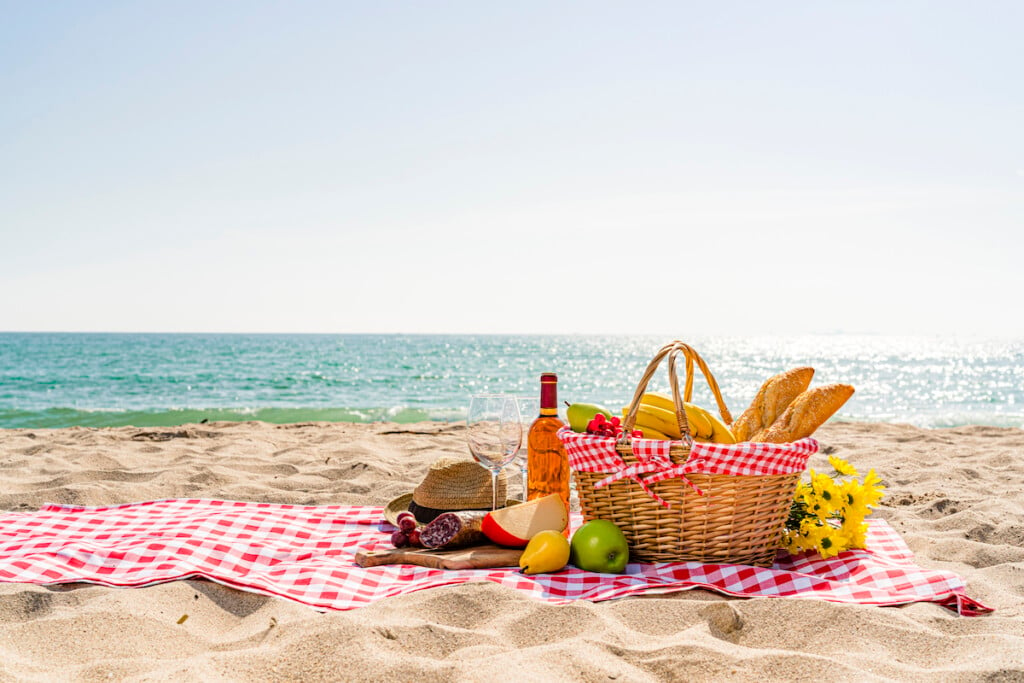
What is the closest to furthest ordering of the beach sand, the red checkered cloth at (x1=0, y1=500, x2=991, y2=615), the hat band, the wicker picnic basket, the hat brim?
1. the beach sand
2. the red checkered cloth at (x1=0, y1=500, x2=991, y2=615)
3. the wicker picnic basket
4. the hat band
5. the hat brim

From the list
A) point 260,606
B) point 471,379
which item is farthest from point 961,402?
point 260,606

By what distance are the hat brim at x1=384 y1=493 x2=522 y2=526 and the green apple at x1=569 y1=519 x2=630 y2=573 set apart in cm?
57

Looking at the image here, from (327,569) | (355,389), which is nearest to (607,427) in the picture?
(327,569)

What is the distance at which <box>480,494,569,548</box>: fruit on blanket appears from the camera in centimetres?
286

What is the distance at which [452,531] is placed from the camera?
9.53ft

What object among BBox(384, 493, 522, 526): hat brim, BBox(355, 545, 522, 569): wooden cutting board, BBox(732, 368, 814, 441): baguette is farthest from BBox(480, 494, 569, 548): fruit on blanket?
BBox(732, 368, 814, 441): baguette

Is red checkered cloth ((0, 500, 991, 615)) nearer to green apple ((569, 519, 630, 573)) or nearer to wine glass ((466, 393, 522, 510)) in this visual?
green apple ((569, 519, 630, 573))

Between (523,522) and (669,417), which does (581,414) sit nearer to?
(669,417)

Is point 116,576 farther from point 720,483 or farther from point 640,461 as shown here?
point 720,483

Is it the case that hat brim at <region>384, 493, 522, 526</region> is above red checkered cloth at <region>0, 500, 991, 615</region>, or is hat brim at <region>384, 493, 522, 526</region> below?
above

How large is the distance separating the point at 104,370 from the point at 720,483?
103 ft

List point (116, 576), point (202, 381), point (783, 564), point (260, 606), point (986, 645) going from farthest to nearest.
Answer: point (202, 381), point (783, 564), point (116, 576), point (260, 606), point (986, 645)

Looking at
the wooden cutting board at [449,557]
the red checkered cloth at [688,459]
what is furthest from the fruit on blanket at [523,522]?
the red checkered cloth at [688,459]

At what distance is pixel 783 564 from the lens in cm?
298
